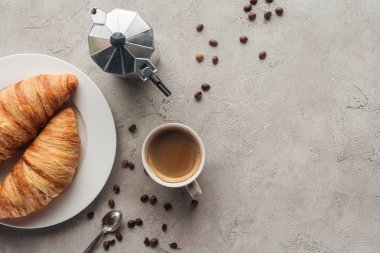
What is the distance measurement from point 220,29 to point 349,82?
1.54 feet

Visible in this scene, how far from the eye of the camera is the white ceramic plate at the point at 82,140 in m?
1.34

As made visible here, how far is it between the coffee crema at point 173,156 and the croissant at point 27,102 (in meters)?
0.32

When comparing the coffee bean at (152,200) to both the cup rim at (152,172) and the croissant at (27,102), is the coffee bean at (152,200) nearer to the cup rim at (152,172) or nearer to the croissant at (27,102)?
the cup rim at (152,172)

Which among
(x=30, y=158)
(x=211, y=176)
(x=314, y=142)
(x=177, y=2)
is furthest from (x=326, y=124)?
(x=30, y=158)

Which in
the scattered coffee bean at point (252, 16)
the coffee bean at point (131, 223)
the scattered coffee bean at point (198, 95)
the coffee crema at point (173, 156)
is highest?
the scattered coffee bean at point (252, 16)

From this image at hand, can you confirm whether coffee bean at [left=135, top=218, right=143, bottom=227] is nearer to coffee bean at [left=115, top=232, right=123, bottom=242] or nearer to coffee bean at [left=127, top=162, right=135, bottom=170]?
coffee bean at [left=115, top=232, right=123, bottom=242]

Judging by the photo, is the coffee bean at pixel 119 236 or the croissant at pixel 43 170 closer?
the croissant at pixel 43 170

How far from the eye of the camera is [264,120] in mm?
1424

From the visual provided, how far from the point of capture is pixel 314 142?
143 centimetres

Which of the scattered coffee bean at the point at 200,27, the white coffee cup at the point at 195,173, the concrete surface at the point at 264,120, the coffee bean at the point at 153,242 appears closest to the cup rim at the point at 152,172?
the white coffee cup at the point at 195,173

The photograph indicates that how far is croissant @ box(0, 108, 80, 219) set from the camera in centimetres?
128

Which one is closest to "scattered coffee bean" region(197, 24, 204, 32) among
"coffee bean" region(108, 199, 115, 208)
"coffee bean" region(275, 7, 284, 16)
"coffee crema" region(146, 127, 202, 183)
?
"coffee bean" region(275, 7, 284, 16)

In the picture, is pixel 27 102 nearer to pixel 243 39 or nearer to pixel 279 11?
pixel 243 39

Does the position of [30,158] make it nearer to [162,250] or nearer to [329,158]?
[162,250]
